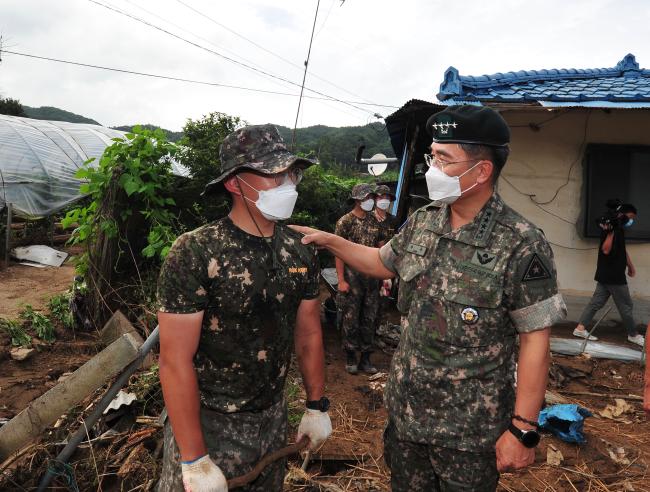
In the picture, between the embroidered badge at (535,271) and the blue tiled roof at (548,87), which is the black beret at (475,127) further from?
the blue tiled roof at (548,87)

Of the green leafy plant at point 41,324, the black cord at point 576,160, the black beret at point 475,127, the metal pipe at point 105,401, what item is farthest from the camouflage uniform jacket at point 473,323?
the black cord at point 576,160

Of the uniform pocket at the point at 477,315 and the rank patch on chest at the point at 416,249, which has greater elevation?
the rank patch on chest at the point at 416,249

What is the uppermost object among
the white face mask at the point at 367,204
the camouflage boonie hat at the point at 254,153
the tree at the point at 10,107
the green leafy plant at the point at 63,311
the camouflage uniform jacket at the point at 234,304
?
the tree at the point at 10,107

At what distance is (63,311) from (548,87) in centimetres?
763

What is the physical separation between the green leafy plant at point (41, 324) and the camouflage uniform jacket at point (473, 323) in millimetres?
4921

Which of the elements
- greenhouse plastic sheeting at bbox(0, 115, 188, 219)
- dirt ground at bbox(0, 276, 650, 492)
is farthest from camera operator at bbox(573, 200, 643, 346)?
greenhouse plastic sheeting at bbox(0, 115, 188, 219)

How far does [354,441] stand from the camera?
13.4 ft

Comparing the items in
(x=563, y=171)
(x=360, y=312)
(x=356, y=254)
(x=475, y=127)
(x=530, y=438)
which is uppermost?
(x=563, y=171)

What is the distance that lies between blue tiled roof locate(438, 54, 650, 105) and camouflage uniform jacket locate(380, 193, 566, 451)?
15.8 feet

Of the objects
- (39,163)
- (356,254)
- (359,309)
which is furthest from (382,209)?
(39,163)

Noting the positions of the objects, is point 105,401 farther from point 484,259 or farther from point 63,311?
point 63,311

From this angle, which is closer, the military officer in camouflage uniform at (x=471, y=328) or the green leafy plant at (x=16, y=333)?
the military officer in camouflage uniform at (x=471, y=328)

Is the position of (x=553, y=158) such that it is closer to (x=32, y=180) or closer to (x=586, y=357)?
(x=586, y=357)

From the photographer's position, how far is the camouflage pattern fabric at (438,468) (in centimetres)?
209
